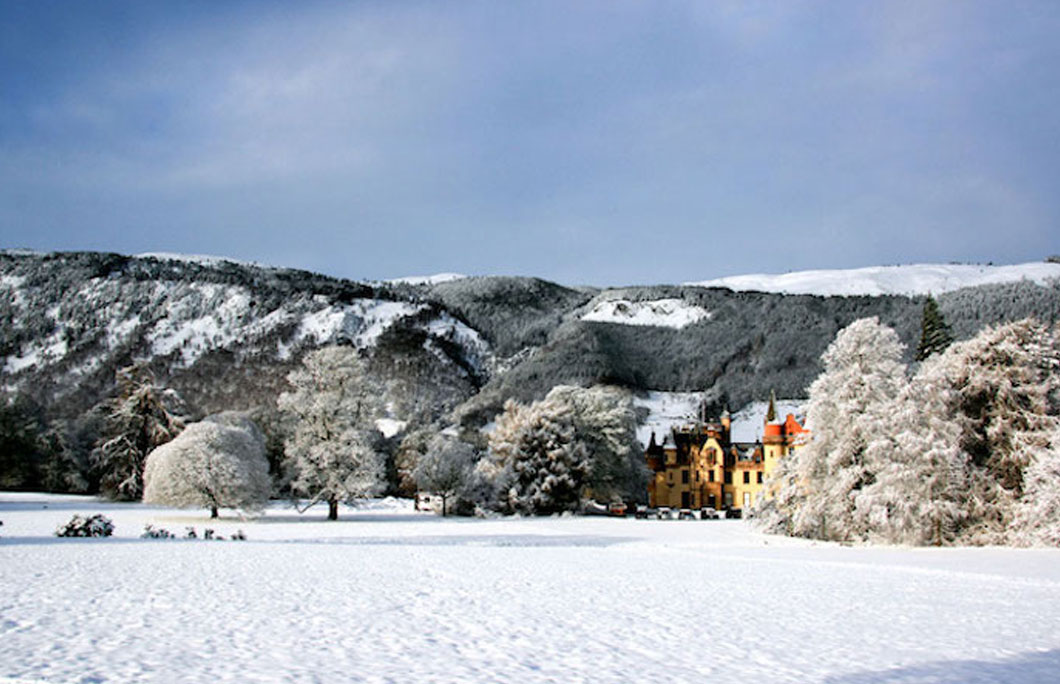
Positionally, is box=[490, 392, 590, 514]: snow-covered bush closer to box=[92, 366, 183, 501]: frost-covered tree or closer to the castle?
the castle

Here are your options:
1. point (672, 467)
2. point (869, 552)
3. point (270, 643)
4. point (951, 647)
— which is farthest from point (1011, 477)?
point (672, 467)

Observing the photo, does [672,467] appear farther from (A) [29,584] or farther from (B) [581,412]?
(A) [29,584]

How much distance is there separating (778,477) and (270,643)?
36607mm

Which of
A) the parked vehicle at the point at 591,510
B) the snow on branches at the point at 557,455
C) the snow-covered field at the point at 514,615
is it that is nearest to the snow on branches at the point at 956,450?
the snow-covered field at the point at 514,615

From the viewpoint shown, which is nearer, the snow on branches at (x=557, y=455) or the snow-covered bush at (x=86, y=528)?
the snow-covered bush at (x=86, y=528)

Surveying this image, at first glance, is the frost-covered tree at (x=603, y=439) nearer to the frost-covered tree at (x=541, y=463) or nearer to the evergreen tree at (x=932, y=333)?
the frost-covered tree at (x=541, y=463)

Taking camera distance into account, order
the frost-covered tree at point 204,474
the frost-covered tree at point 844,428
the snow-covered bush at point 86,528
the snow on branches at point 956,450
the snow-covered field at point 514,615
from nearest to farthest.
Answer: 1. the snow-covered field at point 514,615
2. the snow-covered bush at point 86,528
3. the snow on branches at point 956,450
4. the frost-covered tree at point 844,428
5. the frost-covered tree at point 204,474

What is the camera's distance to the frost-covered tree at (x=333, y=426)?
50.3 meters

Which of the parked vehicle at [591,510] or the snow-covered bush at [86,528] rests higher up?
the snow-covered bush at [86,528]

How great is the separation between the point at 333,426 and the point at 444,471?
1066 cm

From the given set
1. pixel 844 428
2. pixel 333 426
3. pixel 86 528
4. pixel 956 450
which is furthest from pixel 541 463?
pixel 86 528

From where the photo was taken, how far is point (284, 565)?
74.9 ft

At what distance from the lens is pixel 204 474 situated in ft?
155

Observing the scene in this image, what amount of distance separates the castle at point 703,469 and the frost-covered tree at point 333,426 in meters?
40.1
